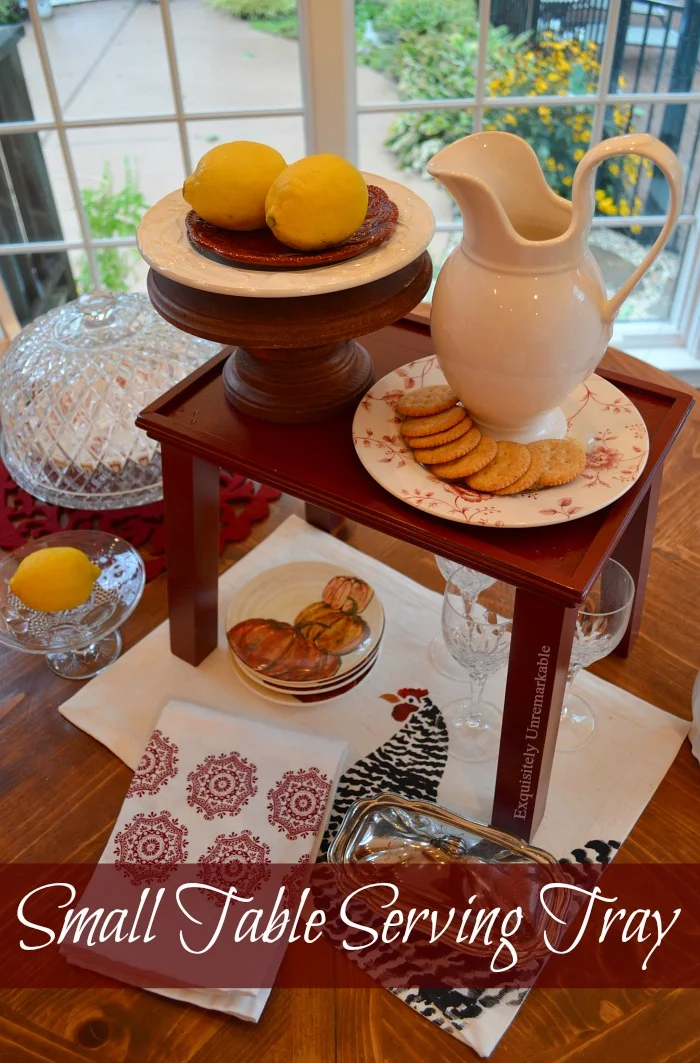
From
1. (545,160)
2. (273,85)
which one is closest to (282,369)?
(273,85)

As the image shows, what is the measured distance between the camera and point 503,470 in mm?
699

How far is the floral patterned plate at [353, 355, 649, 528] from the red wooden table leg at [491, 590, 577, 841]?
70 millimetres

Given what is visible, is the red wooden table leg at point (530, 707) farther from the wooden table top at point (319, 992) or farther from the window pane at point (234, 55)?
the window pane at point (234, 55)

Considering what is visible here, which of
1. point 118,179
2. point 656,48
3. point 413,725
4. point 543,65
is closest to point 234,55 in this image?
point 118,179

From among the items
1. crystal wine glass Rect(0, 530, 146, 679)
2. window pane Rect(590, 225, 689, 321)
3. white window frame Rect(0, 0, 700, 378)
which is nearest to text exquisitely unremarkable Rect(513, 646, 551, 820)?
crystal wine glass Rect(0, 530, 146, 679)

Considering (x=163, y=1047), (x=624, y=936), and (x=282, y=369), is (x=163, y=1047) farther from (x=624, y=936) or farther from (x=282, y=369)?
(x=282, y=369)

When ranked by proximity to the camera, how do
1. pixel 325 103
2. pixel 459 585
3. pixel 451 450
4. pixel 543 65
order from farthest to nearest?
pixel 543 65
pixel 325 103
pixel 459 585
pixel 451 450

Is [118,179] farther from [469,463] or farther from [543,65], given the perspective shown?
[469,463]

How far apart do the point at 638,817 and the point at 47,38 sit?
60.3 inches

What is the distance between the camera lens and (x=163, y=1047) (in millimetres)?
644

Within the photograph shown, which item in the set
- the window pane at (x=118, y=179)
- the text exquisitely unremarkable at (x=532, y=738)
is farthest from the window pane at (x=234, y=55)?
the text exquisitely unremarkable at (x=532, y=738)

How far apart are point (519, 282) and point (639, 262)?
138 cm

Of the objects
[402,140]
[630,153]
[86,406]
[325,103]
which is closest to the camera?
[630,153]

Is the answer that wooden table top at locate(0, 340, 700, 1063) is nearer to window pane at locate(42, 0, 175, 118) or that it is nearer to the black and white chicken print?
the black and white chicken print
